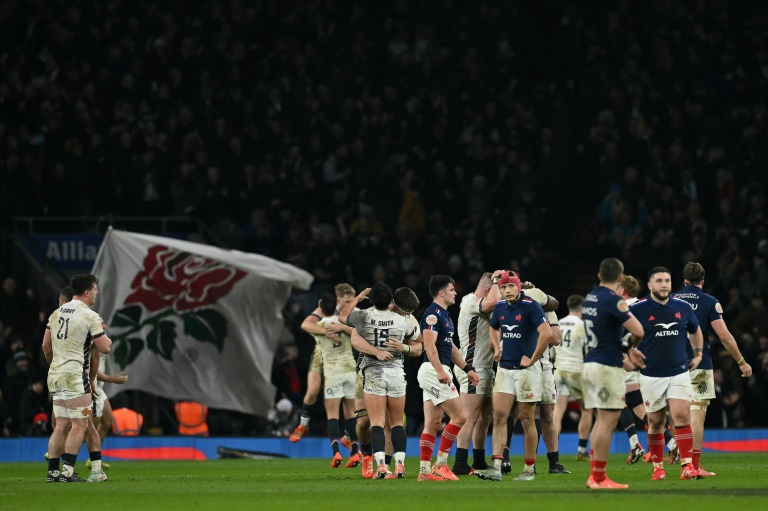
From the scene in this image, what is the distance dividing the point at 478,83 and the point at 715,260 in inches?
283

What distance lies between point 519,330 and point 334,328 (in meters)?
4.52

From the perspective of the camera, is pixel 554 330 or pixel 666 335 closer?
pixel 666 335

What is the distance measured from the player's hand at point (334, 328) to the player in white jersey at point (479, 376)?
8.52 feet

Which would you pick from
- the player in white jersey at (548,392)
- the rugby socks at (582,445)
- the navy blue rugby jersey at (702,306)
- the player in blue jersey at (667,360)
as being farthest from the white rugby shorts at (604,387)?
the rugby socks at (582,445)

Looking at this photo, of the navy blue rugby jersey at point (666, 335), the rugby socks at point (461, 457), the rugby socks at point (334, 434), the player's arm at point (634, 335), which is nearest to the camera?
the player's arm at point (634, 335)

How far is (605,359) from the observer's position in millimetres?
13914

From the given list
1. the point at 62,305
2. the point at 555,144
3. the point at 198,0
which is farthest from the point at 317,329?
the point at 198,0

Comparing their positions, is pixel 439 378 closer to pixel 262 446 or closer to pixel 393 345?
pixel 393 345

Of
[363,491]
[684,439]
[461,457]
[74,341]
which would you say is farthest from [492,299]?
[74,341]

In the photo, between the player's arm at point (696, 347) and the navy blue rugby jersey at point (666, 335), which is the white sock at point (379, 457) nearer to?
the navy blue rugby jersey at point (666, 335)

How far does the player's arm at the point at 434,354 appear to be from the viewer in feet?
51.7

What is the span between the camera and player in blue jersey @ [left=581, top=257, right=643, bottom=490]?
13.7 meters

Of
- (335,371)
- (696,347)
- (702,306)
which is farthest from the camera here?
(335,371)

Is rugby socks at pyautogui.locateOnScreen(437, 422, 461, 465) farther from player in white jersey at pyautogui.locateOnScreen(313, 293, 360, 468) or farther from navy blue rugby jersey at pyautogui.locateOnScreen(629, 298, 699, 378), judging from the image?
player in white jersey at pyautogui.locateOnScreen(313, 293, 360, 468)
